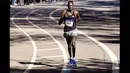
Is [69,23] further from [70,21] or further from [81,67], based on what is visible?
[81,67]

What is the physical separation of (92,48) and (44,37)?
4.97 metres

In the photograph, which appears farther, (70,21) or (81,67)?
(81,67)

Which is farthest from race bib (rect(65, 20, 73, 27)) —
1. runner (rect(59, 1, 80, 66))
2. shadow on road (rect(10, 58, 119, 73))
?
shadow on road (rect(10, 58, 119, 73))

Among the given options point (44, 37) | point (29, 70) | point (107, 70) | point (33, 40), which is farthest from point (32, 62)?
point (44, 37)

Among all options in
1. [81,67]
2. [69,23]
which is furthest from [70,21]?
[81,67]

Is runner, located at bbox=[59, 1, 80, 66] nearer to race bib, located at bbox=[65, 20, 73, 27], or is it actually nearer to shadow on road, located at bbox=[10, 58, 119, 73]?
race bib, located at bbox=[65, 20, 73, 27]

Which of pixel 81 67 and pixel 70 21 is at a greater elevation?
pixel 70 21

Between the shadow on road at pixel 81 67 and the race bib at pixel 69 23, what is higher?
the race bib at pixel 69 23

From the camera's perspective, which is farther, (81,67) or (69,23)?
(81,67)

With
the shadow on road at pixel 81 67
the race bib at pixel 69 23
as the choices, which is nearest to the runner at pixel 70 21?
the race bib at pixel 69 23

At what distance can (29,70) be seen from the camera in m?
9.82

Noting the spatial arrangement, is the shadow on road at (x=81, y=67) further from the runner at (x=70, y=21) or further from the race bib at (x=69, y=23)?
the race bib at (x=69, y=23)

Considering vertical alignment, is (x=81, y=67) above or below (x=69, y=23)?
below
